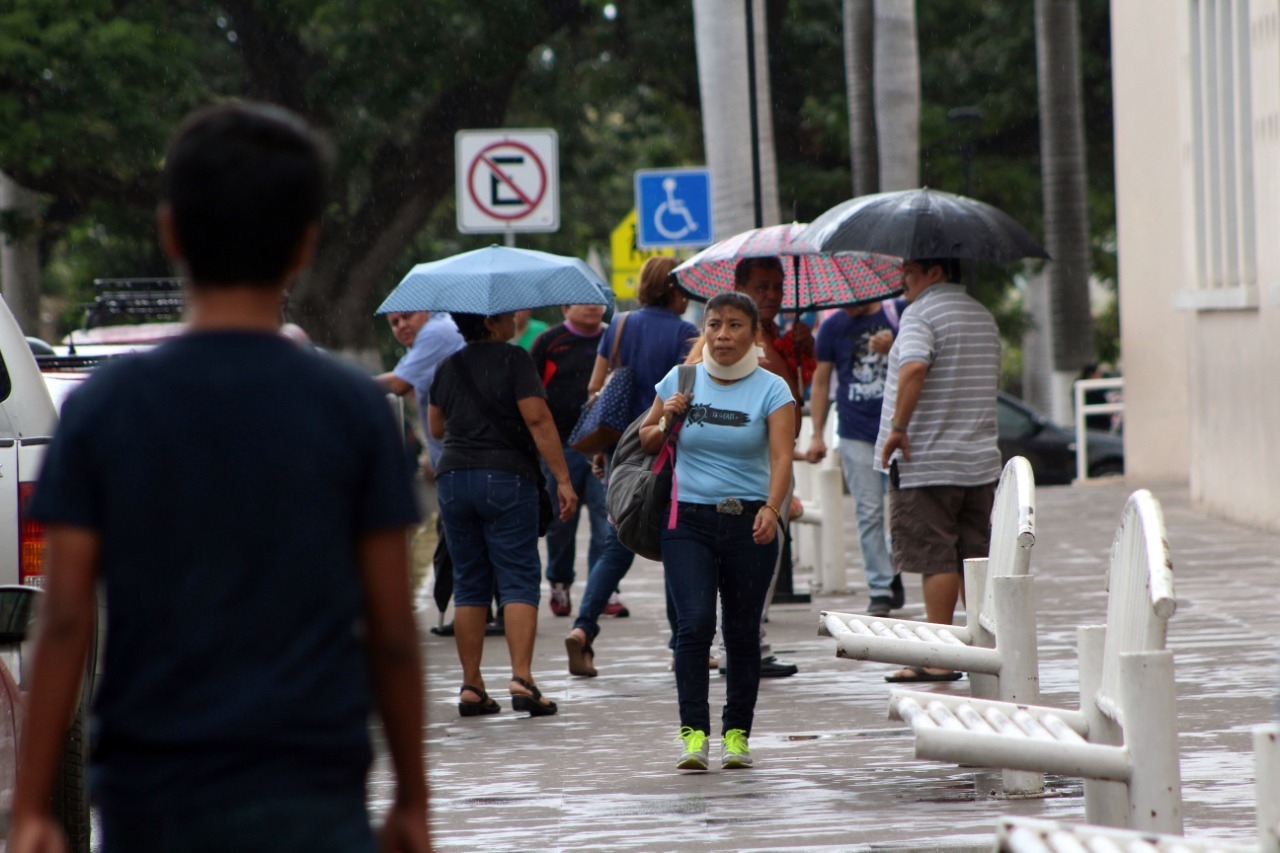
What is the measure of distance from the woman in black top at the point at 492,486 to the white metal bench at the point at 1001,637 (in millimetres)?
2110

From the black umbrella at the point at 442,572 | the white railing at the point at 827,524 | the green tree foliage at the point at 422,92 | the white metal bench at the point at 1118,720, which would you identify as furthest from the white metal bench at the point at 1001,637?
the green tree foliage at the point at 422,92

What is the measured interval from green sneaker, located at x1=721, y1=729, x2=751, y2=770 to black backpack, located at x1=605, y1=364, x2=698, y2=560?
2.24 ft

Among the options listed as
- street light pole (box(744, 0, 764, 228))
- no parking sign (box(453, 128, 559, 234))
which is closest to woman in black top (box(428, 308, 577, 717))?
street light pole (box(744, 0, 764, 228))

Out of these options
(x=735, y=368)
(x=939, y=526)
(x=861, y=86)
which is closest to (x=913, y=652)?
(x=735, y=368)

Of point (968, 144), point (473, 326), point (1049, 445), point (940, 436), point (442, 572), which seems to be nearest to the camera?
point (940, 436)

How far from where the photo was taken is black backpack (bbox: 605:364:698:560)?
7207 mm

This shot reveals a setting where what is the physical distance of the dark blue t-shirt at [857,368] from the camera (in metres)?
11.1

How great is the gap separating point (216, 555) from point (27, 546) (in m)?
3.64

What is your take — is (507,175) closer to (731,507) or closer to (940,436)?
(940,436)

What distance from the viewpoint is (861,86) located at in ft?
82.8

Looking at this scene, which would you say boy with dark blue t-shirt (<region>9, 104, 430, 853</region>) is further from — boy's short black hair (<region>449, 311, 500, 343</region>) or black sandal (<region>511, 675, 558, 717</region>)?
boy's short black hair (<region>449, 311, 500, 343</region>)

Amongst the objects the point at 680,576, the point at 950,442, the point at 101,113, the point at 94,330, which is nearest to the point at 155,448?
the point at 680,576

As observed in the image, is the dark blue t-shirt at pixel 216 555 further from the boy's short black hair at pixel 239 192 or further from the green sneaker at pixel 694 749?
the green sneaker at pixel 694 749

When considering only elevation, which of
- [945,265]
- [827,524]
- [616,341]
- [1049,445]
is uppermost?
[945,265]
